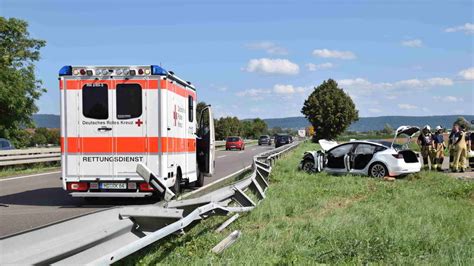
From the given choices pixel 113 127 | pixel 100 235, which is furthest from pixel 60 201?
pixel 100 235

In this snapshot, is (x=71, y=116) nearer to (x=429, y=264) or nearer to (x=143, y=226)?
(x=143, y=226)

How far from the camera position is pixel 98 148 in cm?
1157

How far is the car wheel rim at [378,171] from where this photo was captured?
1755 centimetres

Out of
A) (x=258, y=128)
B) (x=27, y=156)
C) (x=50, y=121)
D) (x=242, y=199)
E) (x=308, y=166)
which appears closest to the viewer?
(x=242, y=199)

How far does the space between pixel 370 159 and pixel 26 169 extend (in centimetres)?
1484

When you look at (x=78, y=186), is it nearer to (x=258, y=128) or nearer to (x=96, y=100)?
(x=96, y=100)

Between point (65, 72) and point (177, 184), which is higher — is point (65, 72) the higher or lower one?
the higher one

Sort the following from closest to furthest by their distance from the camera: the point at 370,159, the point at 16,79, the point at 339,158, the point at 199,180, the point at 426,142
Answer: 1. the point at 199,180
2. the point at 370,159
3. the point at 339,158
4. the point at 426,142
5. the point at 16,79

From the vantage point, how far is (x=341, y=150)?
736 inches

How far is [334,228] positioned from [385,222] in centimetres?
99

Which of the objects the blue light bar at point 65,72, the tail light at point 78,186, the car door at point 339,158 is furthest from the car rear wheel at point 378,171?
the blue light bar at point 65,72

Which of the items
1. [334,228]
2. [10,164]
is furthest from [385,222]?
[10,164]

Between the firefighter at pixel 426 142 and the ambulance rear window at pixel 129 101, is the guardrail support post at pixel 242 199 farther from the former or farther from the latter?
the firefighter at pixel 426 142

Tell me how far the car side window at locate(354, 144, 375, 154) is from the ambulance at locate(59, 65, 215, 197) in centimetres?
863
